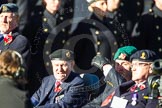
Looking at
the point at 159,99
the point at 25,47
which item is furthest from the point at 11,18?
the point at 159,99

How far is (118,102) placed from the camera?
6.56m

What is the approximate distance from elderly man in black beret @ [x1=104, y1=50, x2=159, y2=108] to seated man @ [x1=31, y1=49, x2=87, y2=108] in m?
0.33

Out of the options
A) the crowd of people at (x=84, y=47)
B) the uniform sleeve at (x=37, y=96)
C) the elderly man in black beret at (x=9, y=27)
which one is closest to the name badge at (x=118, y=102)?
the crowd of people at (x=84, y=47)

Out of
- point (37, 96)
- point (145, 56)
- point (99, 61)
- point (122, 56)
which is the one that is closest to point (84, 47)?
point (99, 61)

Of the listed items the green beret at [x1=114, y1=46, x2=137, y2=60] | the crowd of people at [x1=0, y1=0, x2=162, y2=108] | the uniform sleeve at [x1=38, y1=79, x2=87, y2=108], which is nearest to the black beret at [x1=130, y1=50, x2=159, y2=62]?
the crowd of people at [x1=0, y1=0, x2=162, y2=108]

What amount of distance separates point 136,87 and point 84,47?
1.16 metres

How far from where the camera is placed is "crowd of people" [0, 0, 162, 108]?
22.2ft

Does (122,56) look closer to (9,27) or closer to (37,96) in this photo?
(37,96)

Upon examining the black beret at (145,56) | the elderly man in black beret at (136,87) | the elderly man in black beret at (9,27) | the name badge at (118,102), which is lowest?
the name badge at (118,102)

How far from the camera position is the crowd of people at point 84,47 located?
6.76 metres

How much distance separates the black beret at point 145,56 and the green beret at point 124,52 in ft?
0.73

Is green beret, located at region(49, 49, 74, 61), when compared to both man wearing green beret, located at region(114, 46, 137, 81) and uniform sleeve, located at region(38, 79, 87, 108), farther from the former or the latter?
man wearing green beret, located at region(114, 46, 137, 81)

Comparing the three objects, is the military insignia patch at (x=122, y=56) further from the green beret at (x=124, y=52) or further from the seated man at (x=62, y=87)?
the seated man at (x=62, y=87)

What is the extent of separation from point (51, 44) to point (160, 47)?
1124 mm
